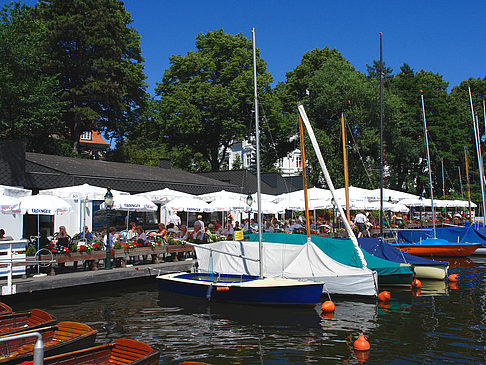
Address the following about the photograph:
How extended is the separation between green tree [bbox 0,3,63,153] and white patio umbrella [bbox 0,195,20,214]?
22.2m

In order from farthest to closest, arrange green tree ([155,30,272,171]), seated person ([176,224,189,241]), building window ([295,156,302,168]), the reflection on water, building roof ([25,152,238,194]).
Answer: building window ([295,156,302,168]), green tree ([155,30,272,171]), building roof ([25,152,238,194]), seated person ([176,224,189,241]), the reflection on water

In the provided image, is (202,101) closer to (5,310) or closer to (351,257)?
(351,257)

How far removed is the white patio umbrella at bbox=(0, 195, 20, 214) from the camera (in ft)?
48.2

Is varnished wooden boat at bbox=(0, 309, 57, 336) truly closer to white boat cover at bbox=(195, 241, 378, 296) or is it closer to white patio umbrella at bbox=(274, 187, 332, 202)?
white boat cover at bbox=(195, 241, 378, 296)

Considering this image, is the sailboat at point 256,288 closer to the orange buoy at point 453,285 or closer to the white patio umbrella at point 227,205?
the white patio umbrella at point 227,205

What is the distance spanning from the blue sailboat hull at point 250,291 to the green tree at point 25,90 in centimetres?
2555

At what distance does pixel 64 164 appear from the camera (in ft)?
89.8

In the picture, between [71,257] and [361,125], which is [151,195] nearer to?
[71,257]

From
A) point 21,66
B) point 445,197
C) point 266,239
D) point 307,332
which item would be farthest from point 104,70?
point 445,197

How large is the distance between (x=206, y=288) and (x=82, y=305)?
4.01m

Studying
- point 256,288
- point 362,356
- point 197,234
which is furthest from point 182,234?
point 362,356

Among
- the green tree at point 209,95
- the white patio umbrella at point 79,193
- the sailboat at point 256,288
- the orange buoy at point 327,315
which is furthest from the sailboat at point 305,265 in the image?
the green tree at point 209,95

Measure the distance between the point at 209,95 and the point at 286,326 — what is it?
38.8 m

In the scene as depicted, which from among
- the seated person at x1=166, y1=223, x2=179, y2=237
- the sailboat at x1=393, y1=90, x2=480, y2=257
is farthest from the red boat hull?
the seated person at x1=166, y1=223, x2=179, y2=237
